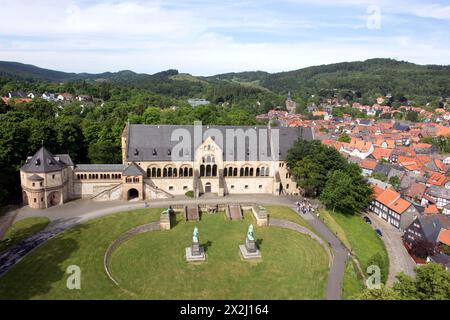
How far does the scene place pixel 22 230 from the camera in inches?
1997

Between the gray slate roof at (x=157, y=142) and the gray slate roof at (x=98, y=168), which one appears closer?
the gray slate roof at (x=98, y=168)

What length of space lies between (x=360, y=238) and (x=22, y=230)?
51841 mm

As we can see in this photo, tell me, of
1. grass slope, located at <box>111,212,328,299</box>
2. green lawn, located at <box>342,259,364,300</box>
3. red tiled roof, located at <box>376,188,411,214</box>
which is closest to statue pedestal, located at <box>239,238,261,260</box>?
grass slope, located at <box>111,212,328,299</box>

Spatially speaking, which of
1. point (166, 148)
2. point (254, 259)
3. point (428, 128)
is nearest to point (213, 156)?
point (166, 148)

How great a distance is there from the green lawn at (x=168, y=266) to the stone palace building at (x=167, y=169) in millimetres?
10315

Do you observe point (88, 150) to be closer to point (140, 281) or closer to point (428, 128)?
point (140, 281)

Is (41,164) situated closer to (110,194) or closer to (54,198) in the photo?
(54,198)

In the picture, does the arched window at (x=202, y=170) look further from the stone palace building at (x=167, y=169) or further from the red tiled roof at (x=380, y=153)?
the red tiled roof at (x=380, y=153)

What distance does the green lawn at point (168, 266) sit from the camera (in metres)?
39.6

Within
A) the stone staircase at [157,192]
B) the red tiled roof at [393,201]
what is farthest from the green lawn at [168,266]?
the red tiled roof at [393,201]

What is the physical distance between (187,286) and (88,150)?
1807 inches

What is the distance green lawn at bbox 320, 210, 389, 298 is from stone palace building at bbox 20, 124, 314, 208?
12514mm

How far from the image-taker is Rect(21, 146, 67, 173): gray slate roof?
58.8 meters

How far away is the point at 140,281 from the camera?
139 feet
